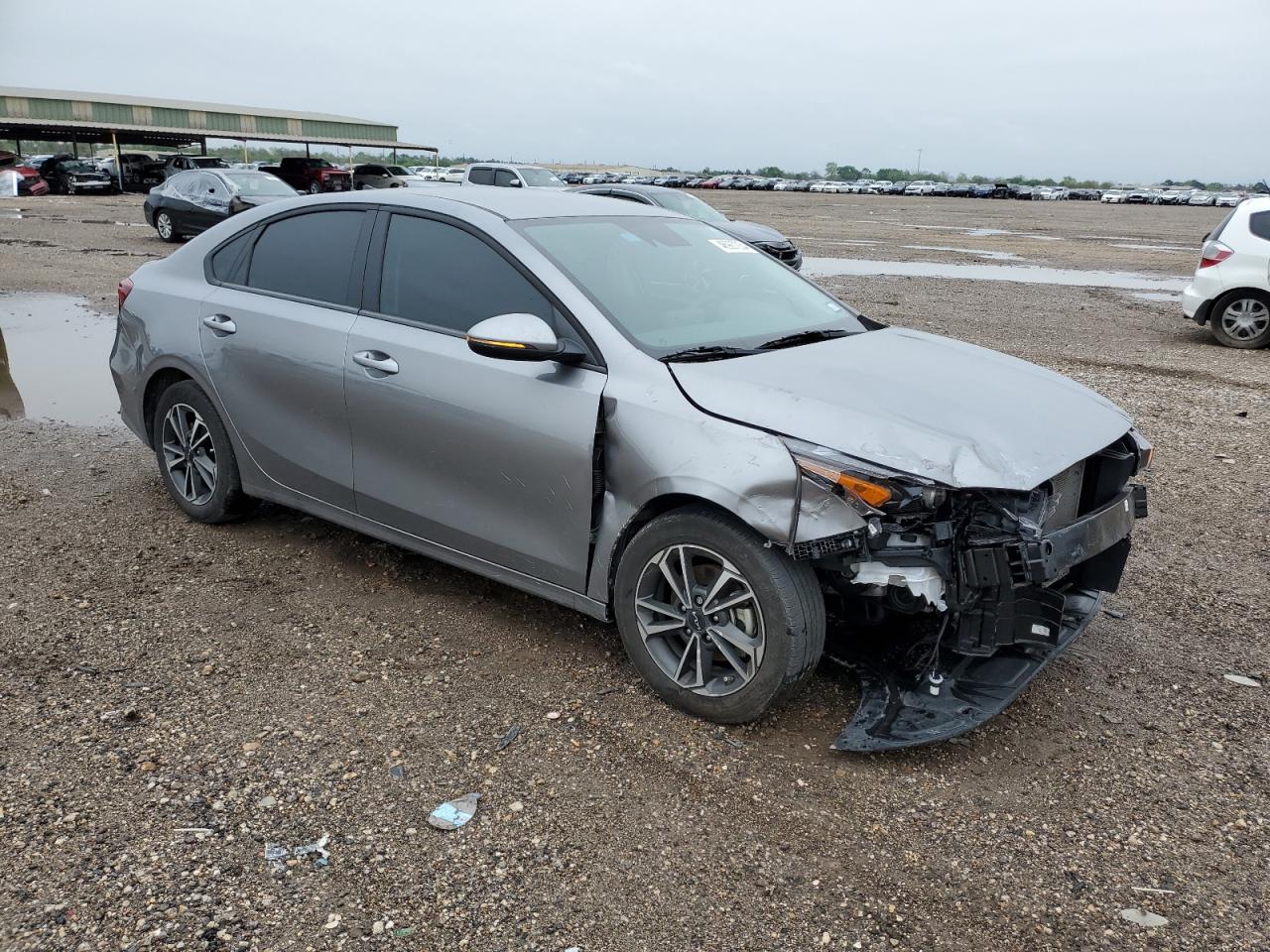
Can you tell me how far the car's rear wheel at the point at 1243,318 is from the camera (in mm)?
10984

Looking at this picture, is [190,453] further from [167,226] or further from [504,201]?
[167,226]

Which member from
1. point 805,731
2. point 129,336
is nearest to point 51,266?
point 129,336

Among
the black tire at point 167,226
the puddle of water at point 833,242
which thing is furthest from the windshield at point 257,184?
the puddle of water at point 833,242

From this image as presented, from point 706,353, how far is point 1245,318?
9864 millimetres

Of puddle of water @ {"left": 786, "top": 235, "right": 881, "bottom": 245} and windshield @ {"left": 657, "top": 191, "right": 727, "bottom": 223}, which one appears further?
puddle of water @ {"left": 786, "top": 235, "right": 881, "bottom": 245}

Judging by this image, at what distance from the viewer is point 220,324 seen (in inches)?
190

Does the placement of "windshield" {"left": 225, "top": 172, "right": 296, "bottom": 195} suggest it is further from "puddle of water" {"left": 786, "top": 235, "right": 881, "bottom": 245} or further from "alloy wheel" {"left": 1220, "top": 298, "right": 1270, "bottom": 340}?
"alloy wheel" {"left": 1220, "top": 298, "right": 1270, "bottom": 340}

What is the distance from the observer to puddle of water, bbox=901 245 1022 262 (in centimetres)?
2264

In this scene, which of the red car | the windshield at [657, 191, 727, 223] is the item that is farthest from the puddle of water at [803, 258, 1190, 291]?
the red car

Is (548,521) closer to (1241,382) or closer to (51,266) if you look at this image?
(1241,382)

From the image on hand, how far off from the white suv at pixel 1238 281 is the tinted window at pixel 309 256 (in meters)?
9.86

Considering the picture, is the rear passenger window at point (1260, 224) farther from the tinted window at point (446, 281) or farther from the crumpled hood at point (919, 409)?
the tinted window at point (446, 281)

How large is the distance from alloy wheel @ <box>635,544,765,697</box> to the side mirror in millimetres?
805

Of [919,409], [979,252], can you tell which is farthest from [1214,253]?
[979,252]
